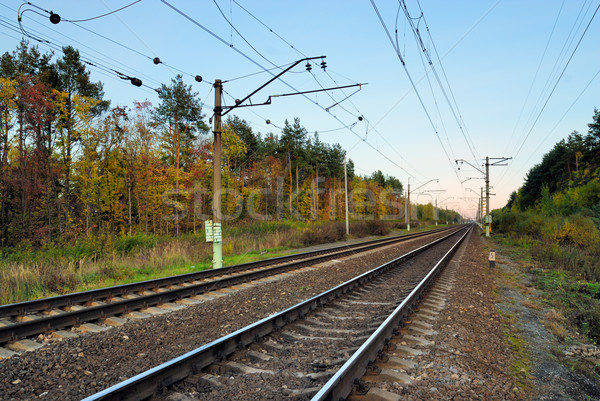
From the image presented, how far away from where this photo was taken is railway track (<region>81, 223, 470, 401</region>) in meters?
3.83

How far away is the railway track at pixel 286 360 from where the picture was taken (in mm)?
3832

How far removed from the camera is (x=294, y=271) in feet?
43.6

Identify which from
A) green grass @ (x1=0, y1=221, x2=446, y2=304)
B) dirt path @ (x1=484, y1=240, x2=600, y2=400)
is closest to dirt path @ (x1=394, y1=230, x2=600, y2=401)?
dirt path @ (x1=484, y1=240, x2=600, y2=400)

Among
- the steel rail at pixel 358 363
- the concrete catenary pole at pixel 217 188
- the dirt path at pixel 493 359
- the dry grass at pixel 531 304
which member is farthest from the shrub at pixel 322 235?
the steel rail at pixel 358 363

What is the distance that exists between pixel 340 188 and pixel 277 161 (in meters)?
23.5

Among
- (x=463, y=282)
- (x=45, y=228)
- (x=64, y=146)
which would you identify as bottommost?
(x=463, y=282)

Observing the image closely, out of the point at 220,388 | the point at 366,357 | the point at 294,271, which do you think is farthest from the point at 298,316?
the point at 294,271

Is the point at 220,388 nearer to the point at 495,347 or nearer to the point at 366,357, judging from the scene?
the point at 366,357

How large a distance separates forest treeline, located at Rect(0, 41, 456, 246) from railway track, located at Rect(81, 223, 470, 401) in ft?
33.2

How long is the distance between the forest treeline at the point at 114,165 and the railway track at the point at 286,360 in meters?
10.1

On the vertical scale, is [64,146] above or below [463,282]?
above

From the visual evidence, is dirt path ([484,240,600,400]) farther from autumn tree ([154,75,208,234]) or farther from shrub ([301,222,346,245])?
autumn tree ([154,75,208,234])

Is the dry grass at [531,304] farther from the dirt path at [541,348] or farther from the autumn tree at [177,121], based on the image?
the autumn tree at [177,121]

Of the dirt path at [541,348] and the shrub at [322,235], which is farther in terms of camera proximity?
the shrub at [322,235]
